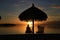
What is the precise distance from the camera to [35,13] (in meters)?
9.42

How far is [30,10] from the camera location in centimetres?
944
